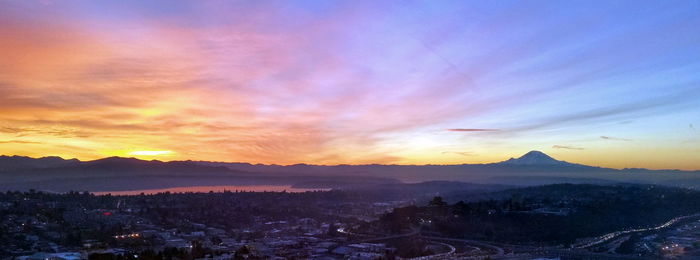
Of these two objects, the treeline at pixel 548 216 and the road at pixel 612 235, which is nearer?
the road at pixel 612 235

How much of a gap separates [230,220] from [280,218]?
20.7 ft

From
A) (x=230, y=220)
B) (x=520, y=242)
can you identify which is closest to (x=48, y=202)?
(x=230, y=220)

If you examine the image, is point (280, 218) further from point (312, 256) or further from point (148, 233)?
point (312, 256)

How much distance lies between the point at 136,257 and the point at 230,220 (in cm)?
2387

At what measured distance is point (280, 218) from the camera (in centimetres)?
6178

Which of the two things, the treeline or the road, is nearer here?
the road

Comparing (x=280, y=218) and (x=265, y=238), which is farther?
(x=280, y=218)

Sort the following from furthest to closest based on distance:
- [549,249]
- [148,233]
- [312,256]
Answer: [148,233], [549,249], [312,256]

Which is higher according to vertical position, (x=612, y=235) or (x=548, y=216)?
(x=548, y=216)

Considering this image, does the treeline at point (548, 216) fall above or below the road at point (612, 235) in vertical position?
above

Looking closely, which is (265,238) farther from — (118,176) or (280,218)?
(118,176)

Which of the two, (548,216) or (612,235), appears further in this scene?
(548,216)

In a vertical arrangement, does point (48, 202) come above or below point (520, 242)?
above

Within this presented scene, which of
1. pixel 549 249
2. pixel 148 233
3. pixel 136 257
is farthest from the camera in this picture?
pixel 148 233
